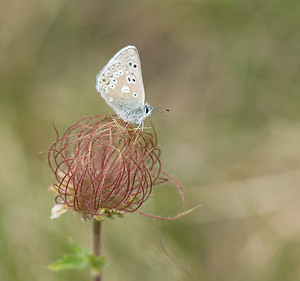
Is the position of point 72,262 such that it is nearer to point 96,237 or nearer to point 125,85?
point 96,237

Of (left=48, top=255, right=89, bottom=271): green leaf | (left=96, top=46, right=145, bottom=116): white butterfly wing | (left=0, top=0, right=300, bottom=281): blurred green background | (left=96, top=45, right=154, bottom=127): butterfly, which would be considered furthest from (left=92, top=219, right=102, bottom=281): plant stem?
(left=96, top=46, right=145, bottom=116): white butterfly wing

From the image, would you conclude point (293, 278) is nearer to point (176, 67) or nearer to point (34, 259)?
point (34, 259)

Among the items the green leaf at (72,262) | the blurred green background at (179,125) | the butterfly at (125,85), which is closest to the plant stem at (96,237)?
the green leaf at (72,262)

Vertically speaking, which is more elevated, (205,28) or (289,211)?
(205,28)

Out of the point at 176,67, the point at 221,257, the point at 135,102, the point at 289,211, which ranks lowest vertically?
the point at 221,257

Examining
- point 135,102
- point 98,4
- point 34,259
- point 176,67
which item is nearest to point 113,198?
point 135,102

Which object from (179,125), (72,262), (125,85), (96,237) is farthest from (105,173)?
(179,125)
